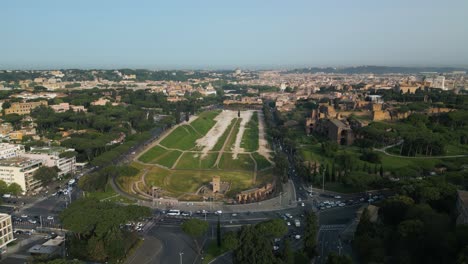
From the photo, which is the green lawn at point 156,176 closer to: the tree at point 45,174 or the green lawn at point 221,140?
the tree at point 45,174

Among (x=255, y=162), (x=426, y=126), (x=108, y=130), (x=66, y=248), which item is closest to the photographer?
(x=66, y=248)

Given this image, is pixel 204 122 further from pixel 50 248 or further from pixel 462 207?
pixel 462 207

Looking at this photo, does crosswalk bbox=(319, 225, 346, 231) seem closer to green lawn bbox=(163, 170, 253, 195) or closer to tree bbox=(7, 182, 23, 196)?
green lawn bbox=(163, 170, 253, 195)

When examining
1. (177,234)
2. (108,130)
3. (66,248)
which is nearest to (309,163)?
(177,234)

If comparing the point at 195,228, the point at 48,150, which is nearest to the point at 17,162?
the point at 48,150

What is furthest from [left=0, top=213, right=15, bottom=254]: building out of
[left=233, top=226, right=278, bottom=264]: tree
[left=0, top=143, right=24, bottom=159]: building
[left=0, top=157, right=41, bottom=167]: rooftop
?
[left=0, top=143, right=24, bottom=159]: building

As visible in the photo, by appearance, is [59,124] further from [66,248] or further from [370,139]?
[370,139]
